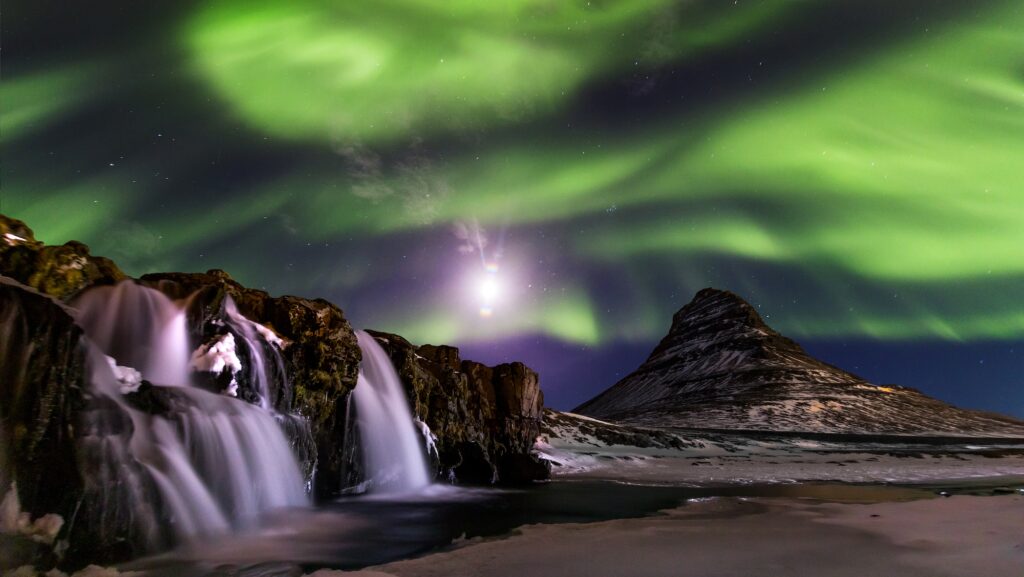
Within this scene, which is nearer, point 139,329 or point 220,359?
point 139,329

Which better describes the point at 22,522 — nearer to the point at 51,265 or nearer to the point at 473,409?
the point at 51,265

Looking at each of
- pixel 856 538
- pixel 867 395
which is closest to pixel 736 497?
pixel 856 538

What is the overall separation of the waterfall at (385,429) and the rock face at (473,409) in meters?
1.00

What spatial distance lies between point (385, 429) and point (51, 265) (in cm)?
1265

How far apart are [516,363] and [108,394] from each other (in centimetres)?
2477

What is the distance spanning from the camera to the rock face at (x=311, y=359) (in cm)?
1828

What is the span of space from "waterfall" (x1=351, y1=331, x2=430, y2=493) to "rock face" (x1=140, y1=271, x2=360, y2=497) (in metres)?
1.39

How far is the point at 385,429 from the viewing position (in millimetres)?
22938

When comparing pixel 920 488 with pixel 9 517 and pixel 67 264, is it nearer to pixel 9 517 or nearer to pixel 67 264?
pixel 9 517

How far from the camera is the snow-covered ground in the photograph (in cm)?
2933

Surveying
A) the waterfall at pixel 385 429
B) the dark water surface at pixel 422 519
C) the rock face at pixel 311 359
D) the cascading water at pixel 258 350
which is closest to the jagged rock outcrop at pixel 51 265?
the rock face at pixel 311 359

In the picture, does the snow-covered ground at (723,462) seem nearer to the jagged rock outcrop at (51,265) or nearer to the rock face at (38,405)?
the rock face at (38,405)

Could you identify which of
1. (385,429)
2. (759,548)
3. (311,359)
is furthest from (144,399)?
(385,429)

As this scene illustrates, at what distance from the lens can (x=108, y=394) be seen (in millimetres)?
9734
